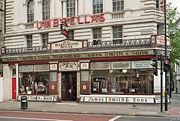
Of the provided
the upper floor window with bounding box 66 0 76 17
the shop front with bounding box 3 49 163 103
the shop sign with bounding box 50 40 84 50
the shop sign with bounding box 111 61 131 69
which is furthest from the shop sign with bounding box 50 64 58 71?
the shop sign with bounding box 111 61 131 69

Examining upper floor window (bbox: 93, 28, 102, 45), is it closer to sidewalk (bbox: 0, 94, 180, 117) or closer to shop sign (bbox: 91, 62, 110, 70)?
shop sign (bbox: 91, 62, 110, 70)

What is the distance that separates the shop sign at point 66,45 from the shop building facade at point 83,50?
0.30 ft

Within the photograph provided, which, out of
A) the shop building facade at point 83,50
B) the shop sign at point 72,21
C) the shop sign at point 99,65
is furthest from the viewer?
the shop sign at point 72,21

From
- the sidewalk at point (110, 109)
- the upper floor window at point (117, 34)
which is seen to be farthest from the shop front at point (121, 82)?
the upper floor window at point (117, 34)

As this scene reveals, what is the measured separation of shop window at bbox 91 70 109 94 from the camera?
1287 inches

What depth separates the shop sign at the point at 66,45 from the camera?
110 feet

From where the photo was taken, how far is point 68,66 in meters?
34.3

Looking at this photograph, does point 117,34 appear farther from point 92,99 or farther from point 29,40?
point 29,40

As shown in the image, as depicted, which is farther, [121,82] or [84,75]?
[84,75]

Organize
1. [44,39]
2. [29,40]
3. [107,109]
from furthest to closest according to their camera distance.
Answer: [29,40] → [44,39] → [107,109]

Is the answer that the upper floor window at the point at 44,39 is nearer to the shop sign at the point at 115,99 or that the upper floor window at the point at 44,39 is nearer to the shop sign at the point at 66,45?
the shop sign at the point at 66,45

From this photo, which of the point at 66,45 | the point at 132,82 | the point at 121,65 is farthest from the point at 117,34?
the point at 66,45

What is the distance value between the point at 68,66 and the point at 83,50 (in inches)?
95.1

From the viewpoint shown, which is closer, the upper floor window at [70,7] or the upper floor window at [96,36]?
the upper floor window at [96,36]
